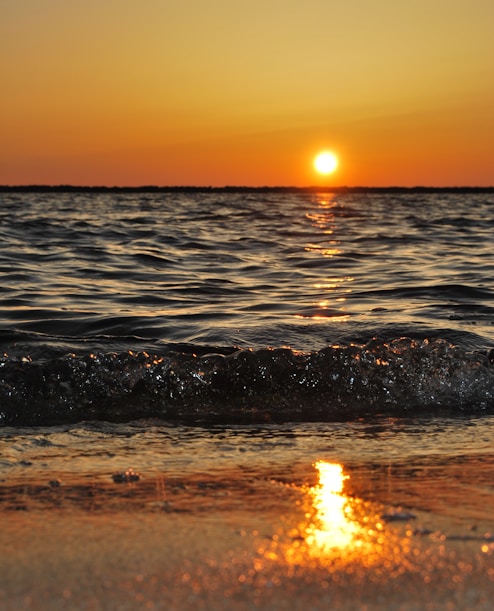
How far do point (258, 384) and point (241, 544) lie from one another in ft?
10.5

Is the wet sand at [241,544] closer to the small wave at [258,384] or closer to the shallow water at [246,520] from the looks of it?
the shallow water at [246,520]

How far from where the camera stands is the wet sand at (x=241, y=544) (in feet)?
7.47

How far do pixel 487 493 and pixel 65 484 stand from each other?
1645 millimetres

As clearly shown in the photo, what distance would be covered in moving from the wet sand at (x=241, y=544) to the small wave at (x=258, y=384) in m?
1.86

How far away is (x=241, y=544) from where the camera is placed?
8.86 ft

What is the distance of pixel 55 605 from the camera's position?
2213 millimetres

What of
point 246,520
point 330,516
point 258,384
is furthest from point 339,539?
point 258,384

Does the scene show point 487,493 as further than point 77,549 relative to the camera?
Yes

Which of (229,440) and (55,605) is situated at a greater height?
(55,605)

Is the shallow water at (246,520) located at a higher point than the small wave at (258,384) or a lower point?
higher

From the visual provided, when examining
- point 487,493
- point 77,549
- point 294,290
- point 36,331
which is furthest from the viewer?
point 294,290

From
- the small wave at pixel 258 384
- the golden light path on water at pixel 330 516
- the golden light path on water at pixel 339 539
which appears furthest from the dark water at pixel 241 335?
the golden light path on water at pixel 339 539

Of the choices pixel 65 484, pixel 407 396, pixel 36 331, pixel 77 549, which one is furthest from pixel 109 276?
pixel 77 549

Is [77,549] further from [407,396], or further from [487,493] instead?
[407,396]
